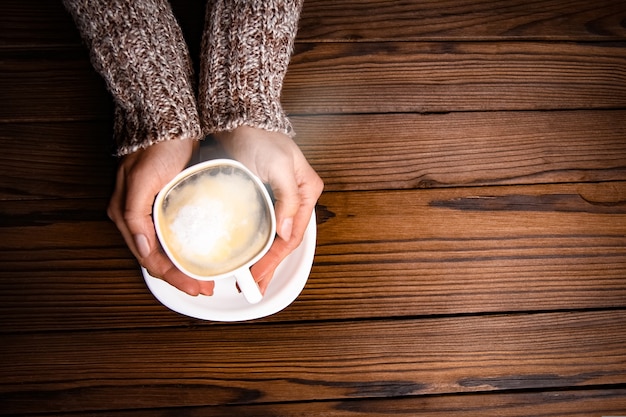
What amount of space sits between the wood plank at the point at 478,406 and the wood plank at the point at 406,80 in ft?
1.46


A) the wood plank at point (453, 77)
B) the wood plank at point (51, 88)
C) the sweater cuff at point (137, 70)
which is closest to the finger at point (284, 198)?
the sweater cuff at point (137, 70)

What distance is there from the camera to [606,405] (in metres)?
0.83

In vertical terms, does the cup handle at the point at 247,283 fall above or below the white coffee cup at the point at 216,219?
below

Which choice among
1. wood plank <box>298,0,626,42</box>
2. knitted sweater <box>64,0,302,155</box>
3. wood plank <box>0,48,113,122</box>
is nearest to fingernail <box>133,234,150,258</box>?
knitted sweater <box>64,0,302,155</box>

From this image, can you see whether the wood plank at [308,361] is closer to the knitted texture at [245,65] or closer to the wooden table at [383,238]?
the wooden table at [383,238]

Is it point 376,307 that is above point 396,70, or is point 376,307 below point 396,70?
below

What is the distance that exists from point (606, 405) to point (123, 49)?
854 mm

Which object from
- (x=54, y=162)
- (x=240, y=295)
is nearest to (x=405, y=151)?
(x=240, y=295)

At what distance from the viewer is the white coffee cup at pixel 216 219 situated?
57 cm

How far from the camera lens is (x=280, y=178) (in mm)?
663

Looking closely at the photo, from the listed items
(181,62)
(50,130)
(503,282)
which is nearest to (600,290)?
(503,282)

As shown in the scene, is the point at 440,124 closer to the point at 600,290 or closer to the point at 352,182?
the point at 352,182

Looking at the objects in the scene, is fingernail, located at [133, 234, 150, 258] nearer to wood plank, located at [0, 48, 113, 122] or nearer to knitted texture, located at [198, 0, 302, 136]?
knitted texture, located at [198, 0, 302, 136]

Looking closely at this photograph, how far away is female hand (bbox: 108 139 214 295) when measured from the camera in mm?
646
